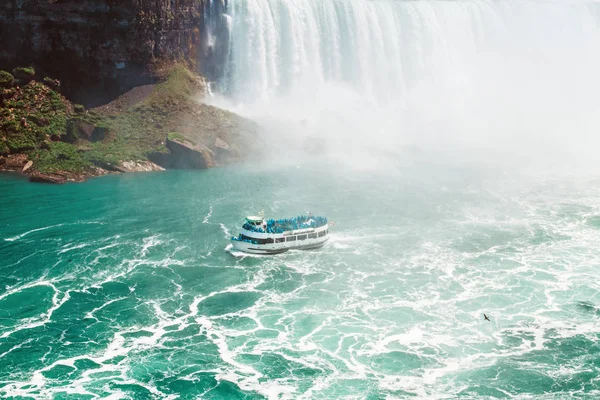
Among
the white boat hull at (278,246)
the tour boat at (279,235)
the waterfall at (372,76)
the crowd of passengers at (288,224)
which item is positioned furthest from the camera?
the waterfall at (372,76)

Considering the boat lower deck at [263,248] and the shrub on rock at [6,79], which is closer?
the boat lower deck at [263,248]

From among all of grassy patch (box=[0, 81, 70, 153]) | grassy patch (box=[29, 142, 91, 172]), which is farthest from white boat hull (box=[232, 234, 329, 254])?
grassy patch (box=[0, 81, 70, 153])

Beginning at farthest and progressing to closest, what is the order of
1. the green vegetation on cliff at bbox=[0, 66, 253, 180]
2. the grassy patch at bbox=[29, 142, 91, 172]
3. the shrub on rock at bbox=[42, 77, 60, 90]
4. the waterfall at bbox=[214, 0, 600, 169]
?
A: the waterfall at bbox=[214, 0, 600, 169] < the shrub on rock at bbox=[42, 77, 60, 90] < the green vegetation on cliff at bbox=[0, 66, 253, 180] < the grassy patch at bbox=[29, 142, 91, 172]

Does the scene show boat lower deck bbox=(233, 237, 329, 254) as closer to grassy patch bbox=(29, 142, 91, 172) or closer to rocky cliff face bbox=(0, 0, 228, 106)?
grassy patch bbox=(29, 142, 91, 172)

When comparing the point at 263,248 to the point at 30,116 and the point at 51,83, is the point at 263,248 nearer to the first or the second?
the point at 30,116

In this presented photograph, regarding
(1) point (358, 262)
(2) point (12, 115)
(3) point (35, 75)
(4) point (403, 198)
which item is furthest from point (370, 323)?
(3) point (35, 75)

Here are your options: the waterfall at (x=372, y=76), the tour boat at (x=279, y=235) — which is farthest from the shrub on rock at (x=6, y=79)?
the tour boat at (x=279, y=235)

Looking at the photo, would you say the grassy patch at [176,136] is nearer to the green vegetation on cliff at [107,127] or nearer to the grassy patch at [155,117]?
the grassy patch at [155,117]
